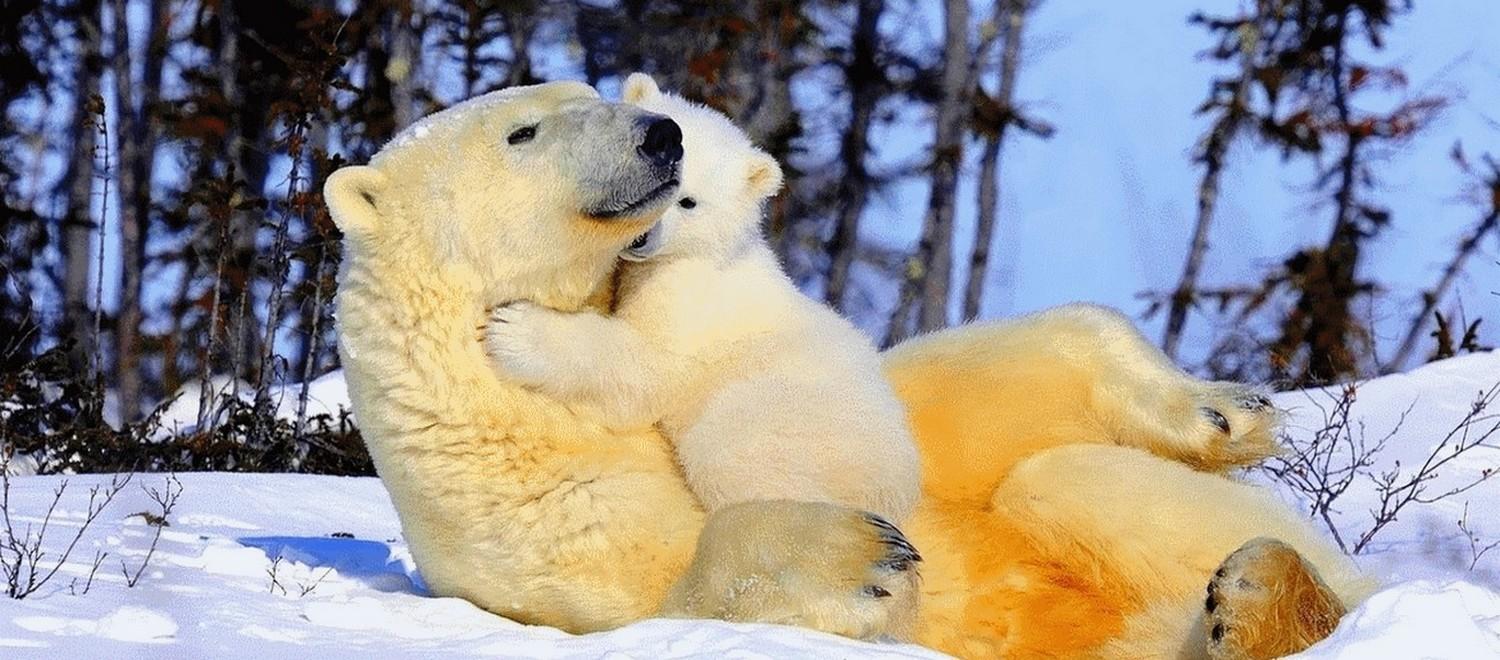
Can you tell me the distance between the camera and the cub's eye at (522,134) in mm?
3361

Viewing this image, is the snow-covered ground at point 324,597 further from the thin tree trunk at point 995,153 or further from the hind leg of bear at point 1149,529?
the thin tree trunk at point 995,153

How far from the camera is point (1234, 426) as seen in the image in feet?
11.5

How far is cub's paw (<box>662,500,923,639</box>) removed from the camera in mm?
2887

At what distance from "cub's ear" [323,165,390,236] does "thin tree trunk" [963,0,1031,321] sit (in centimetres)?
1235

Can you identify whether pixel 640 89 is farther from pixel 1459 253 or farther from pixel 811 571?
pixel 1459 253

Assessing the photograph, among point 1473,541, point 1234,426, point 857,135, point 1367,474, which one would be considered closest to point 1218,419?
point 1234,426

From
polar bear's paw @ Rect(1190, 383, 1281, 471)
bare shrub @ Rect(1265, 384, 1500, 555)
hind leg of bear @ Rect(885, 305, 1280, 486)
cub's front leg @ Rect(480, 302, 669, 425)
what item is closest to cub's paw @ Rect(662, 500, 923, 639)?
cub's front leg @ Rect(480, 302, 669, 425)

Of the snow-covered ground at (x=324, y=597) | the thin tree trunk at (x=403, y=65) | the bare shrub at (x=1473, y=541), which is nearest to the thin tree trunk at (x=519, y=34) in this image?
the thin tree trunk at (x=403, y=65)

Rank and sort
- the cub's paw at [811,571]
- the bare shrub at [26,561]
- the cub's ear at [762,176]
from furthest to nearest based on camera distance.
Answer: the cub's ear at [762,176]
the bare shrub at [26,561]
the cub's paw at [811,571]

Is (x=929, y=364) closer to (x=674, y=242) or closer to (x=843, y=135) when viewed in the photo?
(x=674, y=242)

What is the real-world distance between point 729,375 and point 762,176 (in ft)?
2.36

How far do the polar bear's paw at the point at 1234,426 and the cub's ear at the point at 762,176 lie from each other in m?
0.99

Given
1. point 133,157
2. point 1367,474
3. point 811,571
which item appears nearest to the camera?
point 811,571

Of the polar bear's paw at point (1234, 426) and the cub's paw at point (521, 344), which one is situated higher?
the cub's paw at point (521, 344)
